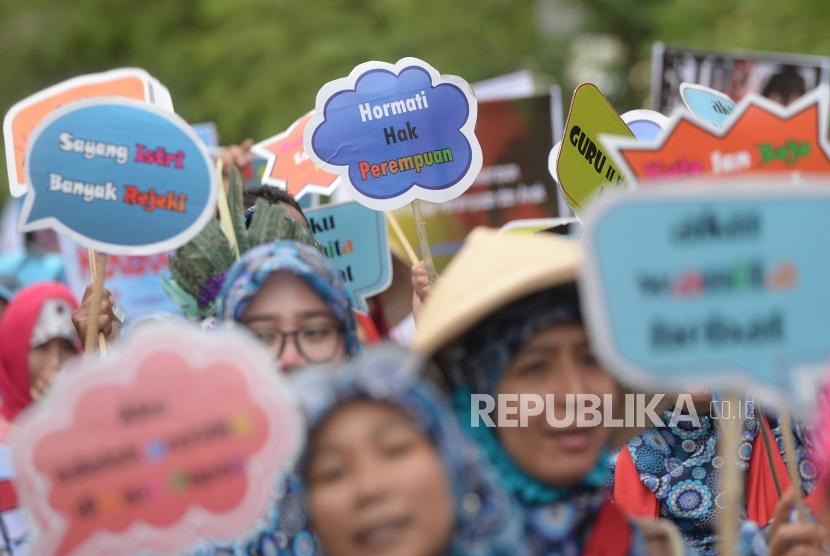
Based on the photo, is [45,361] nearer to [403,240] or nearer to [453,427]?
[403,240]

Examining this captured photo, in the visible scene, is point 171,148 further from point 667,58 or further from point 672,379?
point 667,58

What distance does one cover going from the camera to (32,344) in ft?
17.4

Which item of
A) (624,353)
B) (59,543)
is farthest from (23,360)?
(624,353)

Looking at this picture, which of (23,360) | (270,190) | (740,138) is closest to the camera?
(740,138)

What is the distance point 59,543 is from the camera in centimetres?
249

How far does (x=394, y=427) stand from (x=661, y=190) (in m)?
0.56

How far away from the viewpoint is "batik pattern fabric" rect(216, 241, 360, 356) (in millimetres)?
3270

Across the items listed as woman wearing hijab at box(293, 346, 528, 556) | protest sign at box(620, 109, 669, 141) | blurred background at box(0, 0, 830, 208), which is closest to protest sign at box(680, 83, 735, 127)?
protest sign at box(620, 109, 669, 141)

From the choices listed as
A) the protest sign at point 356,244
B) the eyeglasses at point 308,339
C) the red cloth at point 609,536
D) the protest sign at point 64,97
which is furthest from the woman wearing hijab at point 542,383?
the protest sign at point 356,244

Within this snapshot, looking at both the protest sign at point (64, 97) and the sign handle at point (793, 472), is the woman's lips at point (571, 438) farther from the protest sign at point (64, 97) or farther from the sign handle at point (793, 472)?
the protest sign at point (64, 97)

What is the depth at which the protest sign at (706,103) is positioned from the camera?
14.4 feet

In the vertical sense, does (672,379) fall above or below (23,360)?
above

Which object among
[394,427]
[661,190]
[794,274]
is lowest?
[394,427]

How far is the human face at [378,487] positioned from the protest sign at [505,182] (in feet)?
17.5
